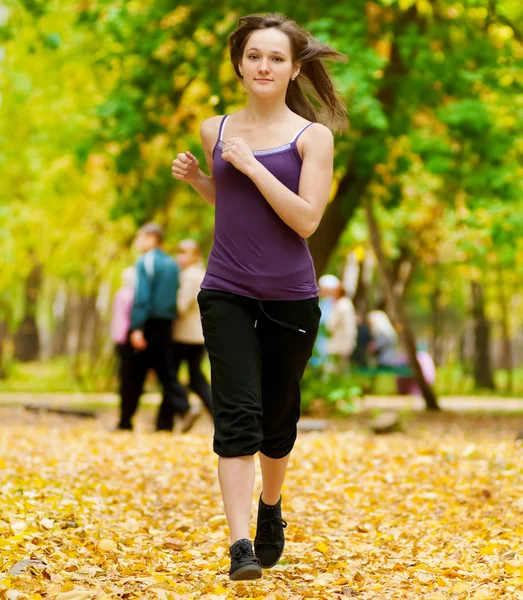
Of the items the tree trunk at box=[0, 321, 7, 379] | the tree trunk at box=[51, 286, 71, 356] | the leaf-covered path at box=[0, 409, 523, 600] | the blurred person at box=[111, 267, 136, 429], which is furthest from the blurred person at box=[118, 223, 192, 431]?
the tree trunk at box=[51, 286, 71, 356]

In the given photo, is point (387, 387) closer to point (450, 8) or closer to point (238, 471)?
point (450, 8)

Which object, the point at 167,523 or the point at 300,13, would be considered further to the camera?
the point at 300,13

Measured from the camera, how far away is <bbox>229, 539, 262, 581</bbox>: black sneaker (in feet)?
13.3

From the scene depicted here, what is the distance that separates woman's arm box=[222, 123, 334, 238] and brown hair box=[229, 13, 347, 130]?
1.08 feet

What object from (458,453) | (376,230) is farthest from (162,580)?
(376,230)

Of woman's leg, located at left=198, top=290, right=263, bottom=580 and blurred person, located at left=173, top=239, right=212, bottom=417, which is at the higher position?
woman's leg, located at left=198, top=290, right=263, bottom=580

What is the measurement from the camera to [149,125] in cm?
1352

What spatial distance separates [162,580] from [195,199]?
15541mm

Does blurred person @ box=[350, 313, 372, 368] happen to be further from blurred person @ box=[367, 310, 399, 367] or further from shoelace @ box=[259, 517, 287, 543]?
shoelace @ box=[259, 517, 287, 543]

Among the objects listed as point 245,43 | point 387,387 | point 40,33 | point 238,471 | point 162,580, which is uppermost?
point 40,33

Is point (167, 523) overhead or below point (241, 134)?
below

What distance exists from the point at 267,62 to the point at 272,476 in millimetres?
1687

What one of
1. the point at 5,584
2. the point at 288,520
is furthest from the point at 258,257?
the point at 288,520

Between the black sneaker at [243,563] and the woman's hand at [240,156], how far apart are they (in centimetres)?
137
